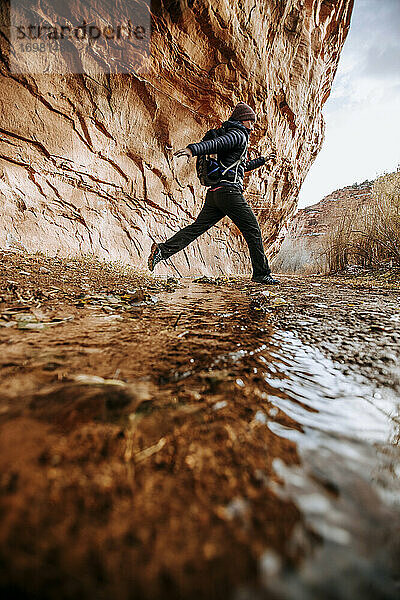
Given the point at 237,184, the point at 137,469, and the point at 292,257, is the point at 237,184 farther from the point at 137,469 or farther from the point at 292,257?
the point at 292,257

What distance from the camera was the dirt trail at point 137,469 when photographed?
0.24m

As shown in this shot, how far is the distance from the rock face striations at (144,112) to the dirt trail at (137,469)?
3869 mm

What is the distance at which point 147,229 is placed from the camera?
553 centimetres

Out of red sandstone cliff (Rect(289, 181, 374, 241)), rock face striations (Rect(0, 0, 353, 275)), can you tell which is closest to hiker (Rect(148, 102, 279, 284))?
rock face striations (Rect(0, 0, 353, 275))

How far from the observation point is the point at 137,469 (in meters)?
0.35

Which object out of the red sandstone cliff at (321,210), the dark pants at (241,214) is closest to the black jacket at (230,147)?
the dark pants at (241,214)

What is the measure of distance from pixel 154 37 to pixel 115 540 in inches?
232

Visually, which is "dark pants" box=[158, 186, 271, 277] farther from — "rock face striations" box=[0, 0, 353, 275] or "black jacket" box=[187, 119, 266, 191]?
"rock face striations" box=[0, 0, 353, 275]

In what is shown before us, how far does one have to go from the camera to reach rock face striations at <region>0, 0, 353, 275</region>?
3738 millimetres

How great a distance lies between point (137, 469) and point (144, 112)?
589 centimetres

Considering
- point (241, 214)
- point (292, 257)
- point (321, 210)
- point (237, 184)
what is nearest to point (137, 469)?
point (241, 214)

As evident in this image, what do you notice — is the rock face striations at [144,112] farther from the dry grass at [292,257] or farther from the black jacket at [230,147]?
the dry grass at [292,257]

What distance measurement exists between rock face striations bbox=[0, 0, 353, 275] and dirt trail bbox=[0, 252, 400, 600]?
12.7 feet

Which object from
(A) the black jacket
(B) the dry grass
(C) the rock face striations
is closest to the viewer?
(A) the black jacket
